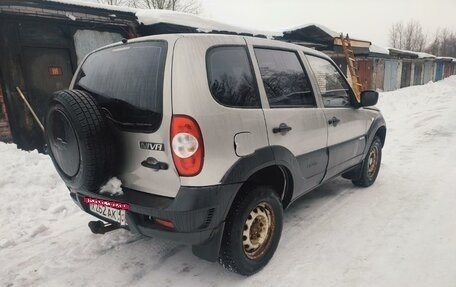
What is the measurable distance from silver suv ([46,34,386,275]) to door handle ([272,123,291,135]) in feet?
0.05

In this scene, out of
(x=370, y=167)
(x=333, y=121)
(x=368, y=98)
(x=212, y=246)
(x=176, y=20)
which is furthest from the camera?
(x=176, y=20)

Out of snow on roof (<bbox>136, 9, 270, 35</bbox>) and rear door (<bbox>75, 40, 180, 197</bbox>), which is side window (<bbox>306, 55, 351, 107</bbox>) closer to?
rear door (<bbox>75, 40, 180, 197</bbox>)

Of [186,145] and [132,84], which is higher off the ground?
[132,84]

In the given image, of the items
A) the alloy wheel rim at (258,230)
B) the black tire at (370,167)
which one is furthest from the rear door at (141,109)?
the black tire at (370,167)

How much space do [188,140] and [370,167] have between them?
353 cm

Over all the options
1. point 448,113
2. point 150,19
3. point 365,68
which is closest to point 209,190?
point 150,19

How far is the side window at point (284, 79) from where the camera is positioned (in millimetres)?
2797

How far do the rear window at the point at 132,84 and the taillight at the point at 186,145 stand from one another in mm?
175

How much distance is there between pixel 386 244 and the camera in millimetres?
3135

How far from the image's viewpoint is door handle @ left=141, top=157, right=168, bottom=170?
2.25 m

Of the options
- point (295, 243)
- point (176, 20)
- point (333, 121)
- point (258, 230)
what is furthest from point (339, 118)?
point (176, 20)

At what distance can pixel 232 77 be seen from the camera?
2486 mm

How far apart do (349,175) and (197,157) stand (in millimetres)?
3108

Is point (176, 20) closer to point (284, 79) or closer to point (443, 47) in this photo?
point (284, 79)
